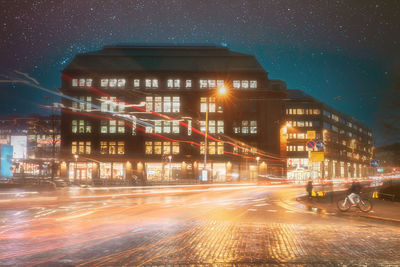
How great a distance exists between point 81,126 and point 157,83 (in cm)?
1589

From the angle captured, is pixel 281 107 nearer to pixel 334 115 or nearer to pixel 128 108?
pixel 128 108

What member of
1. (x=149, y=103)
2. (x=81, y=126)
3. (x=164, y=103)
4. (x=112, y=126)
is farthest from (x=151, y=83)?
(x=81, y=126)

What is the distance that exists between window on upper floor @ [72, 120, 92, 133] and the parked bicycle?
57.6 m

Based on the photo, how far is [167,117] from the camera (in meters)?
66.6

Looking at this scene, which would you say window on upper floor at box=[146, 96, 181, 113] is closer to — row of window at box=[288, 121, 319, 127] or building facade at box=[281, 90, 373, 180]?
building facade at box=[281, 90, 373, 180]

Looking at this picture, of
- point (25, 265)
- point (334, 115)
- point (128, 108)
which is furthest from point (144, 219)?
point (334, 115)

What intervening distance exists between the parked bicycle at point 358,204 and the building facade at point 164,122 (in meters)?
49.5

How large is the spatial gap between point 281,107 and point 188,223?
61157mm

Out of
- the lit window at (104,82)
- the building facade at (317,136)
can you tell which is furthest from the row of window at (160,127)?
the building facade at (317,136)

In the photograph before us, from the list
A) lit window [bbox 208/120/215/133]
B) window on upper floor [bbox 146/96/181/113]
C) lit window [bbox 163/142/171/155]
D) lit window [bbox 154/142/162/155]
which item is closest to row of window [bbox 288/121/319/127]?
lit window [bbox 208/120/215/133]

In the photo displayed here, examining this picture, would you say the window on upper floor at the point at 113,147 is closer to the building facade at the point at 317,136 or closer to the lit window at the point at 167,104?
the lit window at the point at 167,104

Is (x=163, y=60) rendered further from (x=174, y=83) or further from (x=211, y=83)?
(x=211, y=83)

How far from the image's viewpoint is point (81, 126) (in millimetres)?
70250

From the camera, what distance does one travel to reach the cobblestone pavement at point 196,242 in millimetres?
8047
